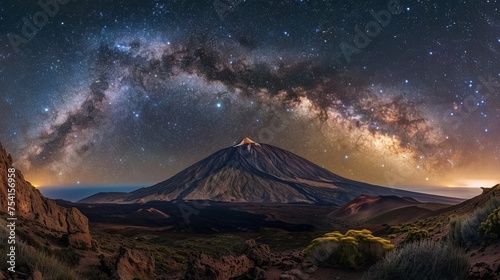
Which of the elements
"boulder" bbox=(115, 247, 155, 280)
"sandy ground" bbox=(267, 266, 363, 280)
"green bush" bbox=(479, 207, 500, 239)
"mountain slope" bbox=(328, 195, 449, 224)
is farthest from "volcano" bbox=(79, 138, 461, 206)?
"boulder" bbox=(115, 247, 155, 280)

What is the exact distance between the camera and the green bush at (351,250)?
10.6 metres

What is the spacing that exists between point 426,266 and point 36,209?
17406mm

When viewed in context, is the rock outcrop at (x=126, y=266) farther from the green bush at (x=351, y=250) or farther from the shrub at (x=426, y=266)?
the shrub at (x=426, y=266)

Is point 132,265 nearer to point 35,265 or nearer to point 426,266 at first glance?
point 35,265

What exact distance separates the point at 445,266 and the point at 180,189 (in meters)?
175

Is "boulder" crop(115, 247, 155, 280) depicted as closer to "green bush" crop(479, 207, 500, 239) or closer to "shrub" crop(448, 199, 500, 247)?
"shrub" crop(448, 199, 500, 247)

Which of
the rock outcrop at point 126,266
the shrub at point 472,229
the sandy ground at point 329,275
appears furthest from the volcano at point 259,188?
the rock outcrop at point 126,266

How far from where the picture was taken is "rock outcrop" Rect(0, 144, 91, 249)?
15.6 metres

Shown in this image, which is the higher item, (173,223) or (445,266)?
(445,266)

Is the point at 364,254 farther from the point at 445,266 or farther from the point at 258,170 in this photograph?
the point at 258,170

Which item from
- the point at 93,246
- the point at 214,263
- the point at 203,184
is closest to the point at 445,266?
the point at 214,263

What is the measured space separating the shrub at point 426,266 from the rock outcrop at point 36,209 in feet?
40.6

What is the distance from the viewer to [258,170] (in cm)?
19375

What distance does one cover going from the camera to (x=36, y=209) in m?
17.5
